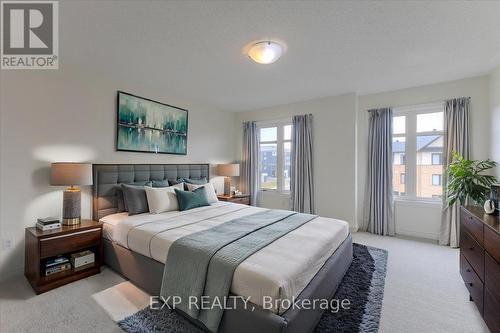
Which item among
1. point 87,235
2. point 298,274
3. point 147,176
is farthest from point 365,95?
point 87,235

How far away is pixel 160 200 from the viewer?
128 inches

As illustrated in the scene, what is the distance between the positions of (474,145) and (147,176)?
5224 mm

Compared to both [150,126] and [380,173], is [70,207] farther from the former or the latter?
[380,173]

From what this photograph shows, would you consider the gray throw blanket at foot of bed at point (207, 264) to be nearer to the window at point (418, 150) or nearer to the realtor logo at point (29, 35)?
the realtor logo at point (29, 35)

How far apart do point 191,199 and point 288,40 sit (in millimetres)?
2486

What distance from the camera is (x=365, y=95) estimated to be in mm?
4414

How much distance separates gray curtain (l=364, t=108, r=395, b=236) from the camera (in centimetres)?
418

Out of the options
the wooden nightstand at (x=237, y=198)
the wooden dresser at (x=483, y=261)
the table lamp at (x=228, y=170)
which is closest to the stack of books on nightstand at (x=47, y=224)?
the wooden nightstand at (x=237, y=198)

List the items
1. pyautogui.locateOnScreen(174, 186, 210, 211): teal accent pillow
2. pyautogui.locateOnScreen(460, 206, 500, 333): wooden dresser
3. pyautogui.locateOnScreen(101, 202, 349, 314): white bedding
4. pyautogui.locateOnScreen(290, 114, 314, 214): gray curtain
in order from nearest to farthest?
pyautogui.locateOnScreen(101, 202, 349, 314): white bedding, pyautogui.locateOnScreen(460, 206, 500, 333): wooden dresser, pyautogui.locateOnScreen(174, 186, 210, 211): teal accent pillow, pyautogui.locateOnScreen(290, 114, 314, 214): gray curtain

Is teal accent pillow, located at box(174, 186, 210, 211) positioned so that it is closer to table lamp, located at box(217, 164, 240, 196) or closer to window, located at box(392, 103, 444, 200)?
table lamp, located at box(217, 164, 240, 196)

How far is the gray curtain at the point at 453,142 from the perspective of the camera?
11.8 feet

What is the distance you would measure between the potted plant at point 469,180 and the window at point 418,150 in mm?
462

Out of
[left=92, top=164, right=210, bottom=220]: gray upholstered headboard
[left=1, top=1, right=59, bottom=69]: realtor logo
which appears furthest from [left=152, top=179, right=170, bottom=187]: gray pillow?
[left=1, top=1, right=59, bottom=69]: realtor logo

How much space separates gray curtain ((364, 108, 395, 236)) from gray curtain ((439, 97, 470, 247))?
→ 2.47 ft
